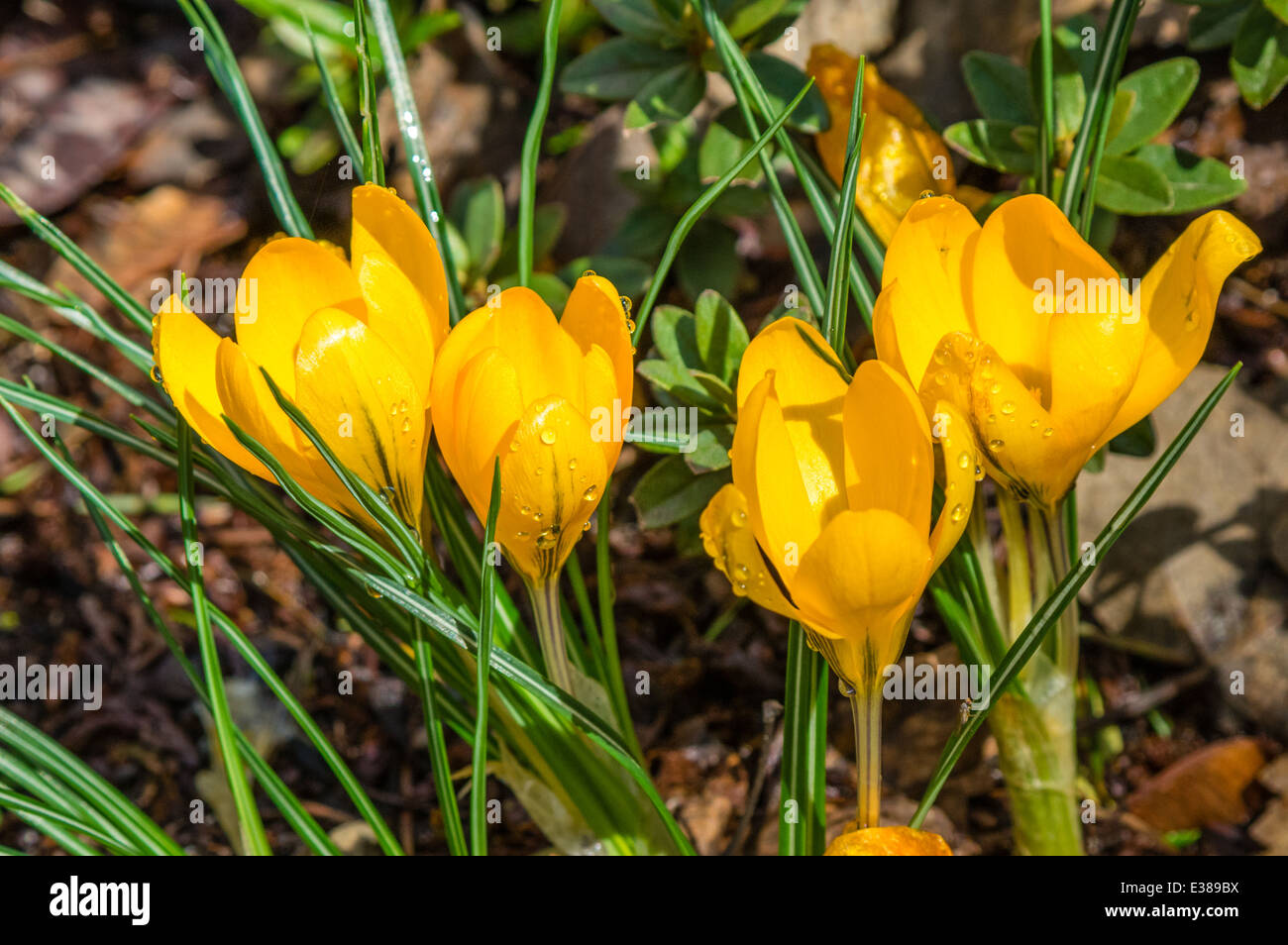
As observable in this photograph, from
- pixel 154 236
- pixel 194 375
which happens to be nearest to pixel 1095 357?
pixel 194 375

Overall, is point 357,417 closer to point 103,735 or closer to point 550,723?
point 550,723

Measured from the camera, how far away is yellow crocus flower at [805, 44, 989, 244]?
108 cm

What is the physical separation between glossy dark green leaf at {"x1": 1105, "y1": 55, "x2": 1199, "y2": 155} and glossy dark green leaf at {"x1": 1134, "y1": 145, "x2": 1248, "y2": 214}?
27mm

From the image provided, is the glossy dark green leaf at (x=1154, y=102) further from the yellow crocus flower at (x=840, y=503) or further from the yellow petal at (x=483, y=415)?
the yellow petal at (x=483, y=415)

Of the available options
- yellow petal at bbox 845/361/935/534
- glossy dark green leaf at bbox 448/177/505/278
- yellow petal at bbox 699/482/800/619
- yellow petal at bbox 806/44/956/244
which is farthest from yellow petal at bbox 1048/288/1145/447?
glossy dark green leaf at bbox 448/177/505/278

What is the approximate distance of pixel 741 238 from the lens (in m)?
1.62

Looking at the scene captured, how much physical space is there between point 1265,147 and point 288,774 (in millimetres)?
1677

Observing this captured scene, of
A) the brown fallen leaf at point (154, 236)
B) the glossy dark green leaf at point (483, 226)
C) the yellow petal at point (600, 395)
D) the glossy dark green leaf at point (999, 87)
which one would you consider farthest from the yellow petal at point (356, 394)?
the brown fallen leaf at point (154, 236)

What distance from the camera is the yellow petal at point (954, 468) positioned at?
2.36 feet

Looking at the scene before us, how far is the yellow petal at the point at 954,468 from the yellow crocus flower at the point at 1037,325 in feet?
0.14

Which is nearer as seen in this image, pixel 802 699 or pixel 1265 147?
pixel 802 699

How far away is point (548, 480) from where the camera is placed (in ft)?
2.52
